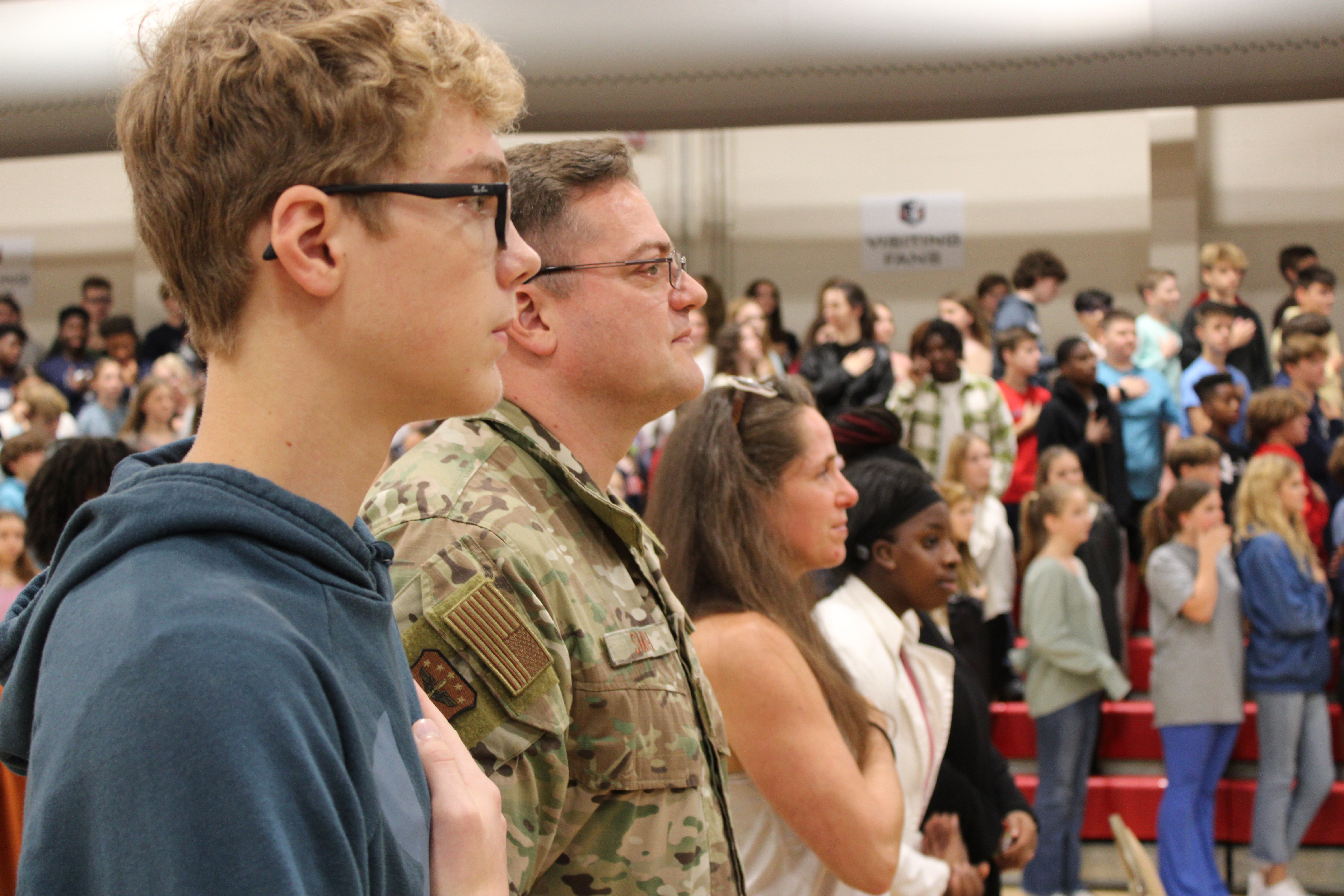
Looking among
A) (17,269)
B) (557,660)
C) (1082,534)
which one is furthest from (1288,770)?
(17,269)

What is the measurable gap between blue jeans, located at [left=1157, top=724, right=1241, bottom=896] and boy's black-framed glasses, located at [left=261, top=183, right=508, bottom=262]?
454 centimetres

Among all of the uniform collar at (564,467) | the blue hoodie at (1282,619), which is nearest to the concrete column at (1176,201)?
the blue hoodie at (1282,619)

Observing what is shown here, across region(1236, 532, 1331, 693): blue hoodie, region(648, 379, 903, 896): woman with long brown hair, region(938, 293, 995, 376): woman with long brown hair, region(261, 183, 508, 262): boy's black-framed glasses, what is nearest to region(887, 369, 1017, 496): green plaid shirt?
region(938, 293, 995, 376): woman with long brown hair

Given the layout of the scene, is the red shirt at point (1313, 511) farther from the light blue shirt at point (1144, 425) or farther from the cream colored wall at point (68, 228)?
the cream colored wall at point (68, 228)

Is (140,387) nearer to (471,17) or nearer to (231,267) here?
(471,17)

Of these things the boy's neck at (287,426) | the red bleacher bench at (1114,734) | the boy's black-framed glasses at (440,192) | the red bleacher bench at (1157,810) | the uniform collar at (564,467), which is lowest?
the red bleacher bench at (1157,810)

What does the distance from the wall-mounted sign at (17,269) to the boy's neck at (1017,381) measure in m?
8.23

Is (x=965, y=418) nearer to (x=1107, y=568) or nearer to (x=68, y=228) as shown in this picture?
(x=1107, y=568)

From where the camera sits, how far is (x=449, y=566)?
118cm

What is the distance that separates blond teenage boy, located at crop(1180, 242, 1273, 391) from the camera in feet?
24.3

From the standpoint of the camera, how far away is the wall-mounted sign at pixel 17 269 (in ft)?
34.8

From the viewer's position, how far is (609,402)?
147 cm

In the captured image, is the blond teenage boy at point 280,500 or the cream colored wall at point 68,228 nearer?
the blond teenage boy at point 280,500

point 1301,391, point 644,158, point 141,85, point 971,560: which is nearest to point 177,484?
point 141,85
